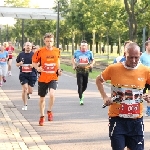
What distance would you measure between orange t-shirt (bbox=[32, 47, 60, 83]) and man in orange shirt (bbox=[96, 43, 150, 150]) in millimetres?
4999

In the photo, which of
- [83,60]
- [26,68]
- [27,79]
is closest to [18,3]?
[83,60]

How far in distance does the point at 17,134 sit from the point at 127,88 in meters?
3.96

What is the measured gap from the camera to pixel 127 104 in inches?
238

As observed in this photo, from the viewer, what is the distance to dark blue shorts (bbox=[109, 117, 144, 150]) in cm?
597

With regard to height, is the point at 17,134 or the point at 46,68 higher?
the point at 46,68

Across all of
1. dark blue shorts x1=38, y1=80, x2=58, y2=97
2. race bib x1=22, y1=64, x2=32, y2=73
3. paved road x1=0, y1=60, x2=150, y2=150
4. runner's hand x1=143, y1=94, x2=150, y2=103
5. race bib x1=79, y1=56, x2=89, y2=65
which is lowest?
paved road x1=0, y1=60, x2=150, y2=150

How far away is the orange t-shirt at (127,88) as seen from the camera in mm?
5980

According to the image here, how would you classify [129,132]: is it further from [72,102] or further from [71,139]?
[72,102]

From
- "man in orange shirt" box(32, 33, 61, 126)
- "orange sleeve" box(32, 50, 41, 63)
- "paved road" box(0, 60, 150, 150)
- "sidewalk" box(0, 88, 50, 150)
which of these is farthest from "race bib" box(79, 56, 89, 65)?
"orange sleeve" box(32, 50, 41, 63)

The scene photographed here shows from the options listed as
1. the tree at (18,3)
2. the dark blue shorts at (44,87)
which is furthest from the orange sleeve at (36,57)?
the tree at (18,3)

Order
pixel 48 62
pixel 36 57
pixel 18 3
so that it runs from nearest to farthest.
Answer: pixel 36 57 < pixel 48 62 < pixel 18 3

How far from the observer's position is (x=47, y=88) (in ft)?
36.6

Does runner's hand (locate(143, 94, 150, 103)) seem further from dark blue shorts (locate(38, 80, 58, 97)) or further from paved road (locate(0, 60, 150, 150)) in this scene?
dark blue shorts (locate(38, 80, 58, 97))

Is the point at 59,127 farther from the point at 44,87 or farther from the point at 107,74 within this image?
the point at 107,74
